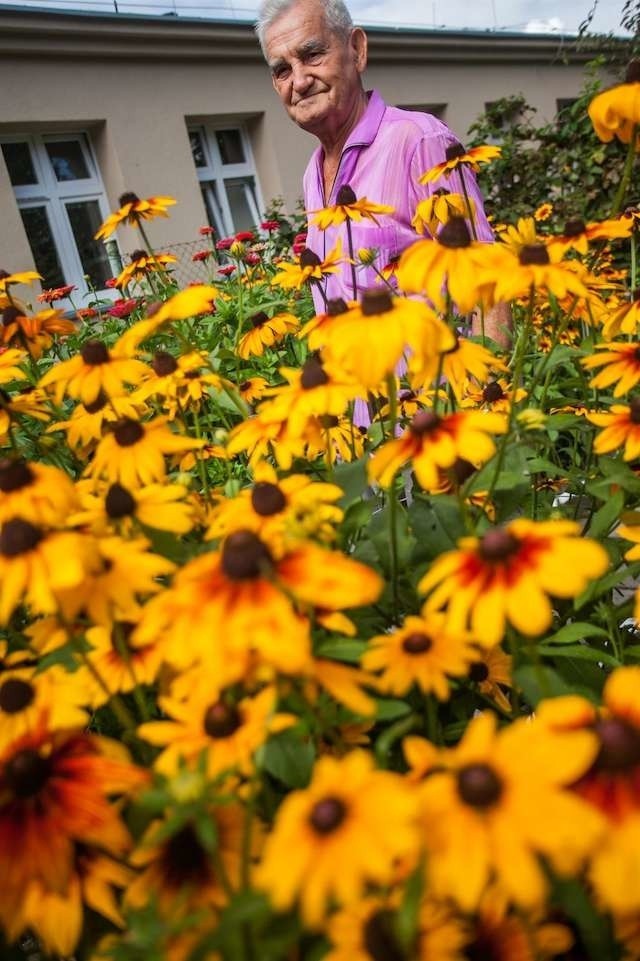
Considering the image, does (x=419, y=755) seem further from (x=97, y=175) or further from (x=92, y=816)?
(x=97, y=175)

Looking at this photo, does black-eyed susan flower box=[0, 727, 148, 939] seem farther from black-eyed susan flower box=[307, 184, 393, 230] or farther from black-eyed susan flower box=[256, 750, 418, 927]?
black-eyed susan flower box=[307, 184, 393, 230]

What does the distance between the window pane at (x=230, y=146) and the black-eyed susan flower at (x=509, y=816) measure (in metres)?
8.15

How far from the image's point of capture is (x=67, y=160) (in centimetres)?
649

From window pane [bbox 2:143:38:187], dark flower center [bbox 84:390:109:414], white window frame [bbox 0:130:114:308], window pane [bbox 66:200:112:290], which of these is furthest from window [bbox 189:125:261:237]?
dark flower center [bbox 84:390:109:414]

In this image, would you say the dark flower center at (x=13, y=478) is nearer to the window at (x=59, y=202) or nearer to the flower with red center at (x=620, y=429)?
the flower with red center at (x=620, y=429)

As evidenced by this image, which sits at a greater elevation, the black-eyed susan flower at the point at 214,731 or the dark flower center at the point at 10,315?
the dark flower center at the point at 10,315

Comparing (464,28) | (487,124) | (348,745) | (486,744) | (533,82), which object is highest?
(464,28)

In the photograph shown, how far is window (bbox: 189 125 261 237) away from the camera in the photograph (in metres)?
7.42

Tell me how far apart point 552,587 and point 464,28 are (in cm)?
1130

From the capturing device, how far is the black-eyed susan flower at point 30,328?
99cm

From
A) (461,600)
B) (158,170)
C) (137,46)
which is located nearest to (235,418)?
(461,600)

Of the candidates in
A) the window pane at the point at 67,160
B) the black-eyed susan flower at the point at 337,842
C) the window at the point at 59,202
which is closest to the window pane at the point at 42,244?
the window at the point at 59,202

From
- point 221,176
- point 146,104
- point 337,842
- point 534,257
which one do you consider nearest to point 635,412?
point 534,257

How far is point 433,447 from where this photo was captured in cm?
55
